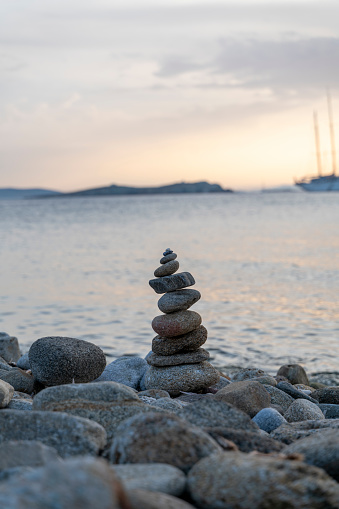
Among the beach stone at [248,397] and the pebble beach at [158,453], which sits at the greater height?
the pebble beach at [158,453]

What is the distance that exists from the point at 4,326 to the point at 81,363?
812cm

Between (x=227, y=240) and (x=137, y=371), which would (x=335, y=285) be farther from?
(x=227, y=240)

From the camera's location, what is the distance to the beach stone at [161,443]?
3393 mm

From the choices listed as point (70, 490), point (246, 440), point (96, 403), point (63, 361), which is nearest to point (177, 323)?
point (63, 361)

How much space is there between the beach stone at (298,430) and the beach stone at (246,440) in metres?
0.74

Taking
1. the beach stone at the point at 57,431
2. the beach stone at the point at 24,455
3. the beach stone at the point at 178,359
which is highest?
the beach stone at the point at 24,455

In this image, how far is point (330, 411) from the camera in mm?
7590

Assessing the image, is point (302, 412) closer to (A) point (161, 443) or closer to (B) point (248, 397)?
(B) point (248, 397)

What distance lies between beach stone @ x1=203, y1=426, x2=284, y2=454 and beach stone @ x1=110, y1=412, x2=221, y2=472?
32 cm

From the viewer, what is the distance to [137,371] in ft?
28.9

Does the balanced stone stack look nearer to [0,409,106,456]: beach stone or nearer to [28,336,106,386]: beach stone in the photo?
[28,336,106,386]: beach stone

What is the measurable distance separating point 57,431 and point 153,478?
3.44 feet

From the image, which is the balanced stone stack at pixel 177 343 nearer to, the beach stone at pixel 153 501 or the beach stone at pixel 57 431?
the beach stone at pixel 57 431

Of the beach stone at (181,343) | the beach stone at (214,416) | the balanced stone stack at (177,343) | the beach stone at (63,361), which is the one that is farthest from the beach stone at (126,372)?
the beach stone at (214,416)
